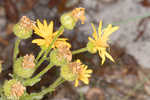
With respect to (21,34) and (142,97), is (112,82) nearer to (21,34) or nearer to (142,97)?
(142,97)

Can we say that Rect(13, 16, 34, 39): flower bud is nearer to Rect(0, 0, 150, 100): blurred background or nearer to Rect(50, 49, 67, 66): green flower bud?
Rect(50, 49, 67, 66): green flower bud

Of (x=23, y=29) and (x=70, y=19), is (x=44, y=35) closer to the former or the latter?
(x=23, y=29)

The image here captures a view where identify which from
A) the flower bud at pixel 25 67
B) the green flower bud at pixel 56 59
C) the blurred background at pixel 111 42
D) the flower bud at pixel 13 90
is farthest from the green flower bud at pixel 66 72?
the blurred background at pixel 111 42

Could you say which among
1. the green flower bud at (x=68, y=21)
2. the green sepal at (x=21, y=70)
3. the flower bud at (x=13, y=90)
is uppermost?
the green flower bud at (x=68, y=21)

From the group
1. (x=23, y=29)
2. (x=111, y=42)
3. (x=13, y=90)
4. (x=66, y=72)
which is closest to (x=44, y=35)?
(x=23, y=29)

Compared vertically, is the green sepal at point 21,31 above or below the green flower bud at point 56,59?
→ above

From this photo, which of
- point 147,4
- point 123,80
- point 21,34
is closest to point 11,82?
point 21,34

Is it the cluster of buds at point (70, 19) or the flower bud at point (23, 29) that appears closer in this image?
the cluster of buds at point (70, 19)

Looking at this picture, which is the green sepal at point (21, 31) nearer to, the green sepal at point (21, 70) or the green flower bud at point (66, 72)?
the green sepal at point (21, 70)

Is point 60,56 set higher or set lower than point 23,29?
lower

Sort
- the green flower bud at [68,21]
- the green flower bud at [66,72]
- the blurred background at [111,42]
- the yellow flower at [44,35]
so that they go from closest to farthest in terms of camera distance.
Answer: the green flower bud at [68,21]
the green flower bud at [66,72]
the yellow flower at [44,35]
the blurred background at [111,42]
